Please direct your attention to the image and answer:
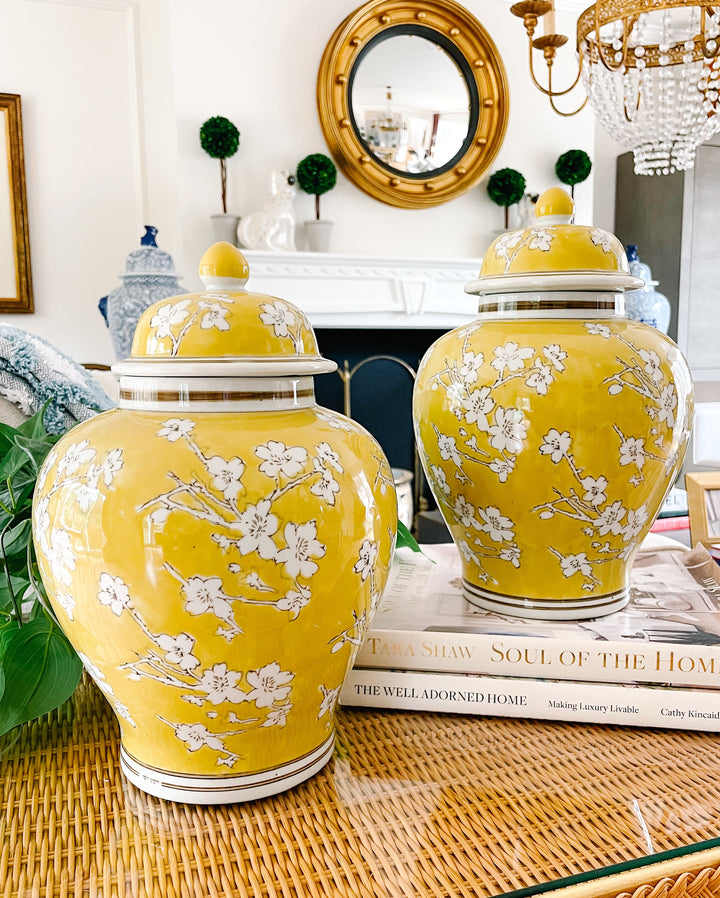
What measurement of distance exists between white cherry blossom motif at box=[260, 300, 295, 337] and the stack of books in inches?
8.8

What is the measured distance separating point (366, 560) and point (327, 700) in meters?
0.10

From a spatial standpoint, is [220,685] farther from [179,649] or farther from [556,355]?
[556,355]

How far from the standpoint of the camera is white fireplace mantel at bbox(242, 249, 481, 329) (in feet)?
8.97

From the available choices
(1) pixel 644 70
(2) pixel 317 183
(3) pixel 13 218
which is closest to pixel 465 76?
(2) pixel 317 183

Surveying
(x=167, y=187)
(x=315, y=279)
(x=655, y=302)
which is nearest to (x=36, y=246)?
(x=167, y=187)

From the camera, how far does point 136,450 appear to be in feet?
1.28

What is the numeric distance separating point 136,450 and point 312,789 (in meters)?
0.24

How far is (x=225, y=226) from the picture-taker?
2.70 metres

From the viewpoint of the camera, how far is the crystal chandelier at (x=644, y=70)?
1.58 m

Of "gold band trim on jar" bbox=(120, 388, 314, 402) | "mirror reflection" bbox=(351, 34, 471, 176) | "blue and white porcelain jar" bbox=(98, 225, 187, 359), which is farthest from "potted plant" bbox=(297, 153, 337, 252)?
"gold band trim on jar" bbox=(120, 388, 314, 402)

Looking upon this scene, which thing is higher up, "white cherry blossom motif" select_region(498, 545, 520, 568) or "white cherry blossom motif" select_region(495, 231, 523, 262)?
"white cherry blossom motif" select_region(495, 231, 523, 262)

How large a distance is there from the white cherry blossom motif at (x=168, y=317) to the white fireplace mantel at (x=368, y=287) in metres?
2.28

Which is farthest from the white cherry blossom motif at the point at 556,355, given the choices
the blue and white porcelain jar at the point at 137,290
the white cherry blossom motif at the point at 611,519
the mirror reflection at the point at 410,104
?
the mirror reflection at the point at 410,104

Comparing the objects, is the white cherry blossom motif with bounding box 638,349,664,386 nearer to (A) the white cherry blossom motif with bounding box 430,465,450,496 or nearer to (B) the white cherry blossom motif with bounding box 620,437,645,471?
(B) the white cherry blossom motif with bounding box 620,437,645,471
